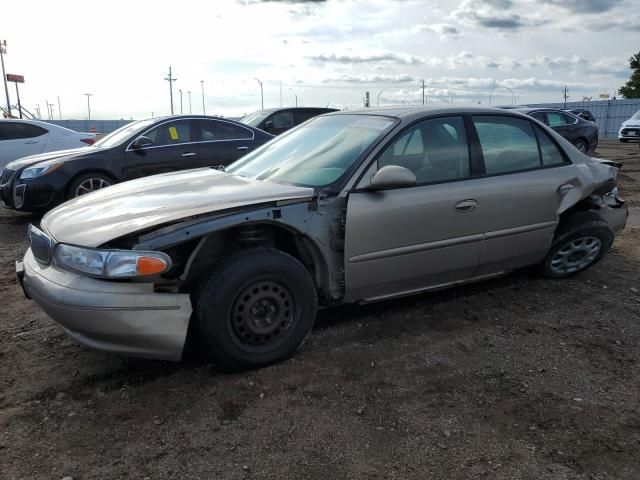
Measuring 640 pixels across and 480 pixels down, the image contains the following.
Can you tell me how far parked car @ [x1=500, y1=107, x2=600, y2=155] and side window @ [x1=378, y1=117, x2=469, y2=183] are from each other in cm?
1210

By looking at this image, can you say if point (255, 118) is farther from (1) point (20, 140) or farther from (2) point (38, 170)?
(2) point (38, 170)

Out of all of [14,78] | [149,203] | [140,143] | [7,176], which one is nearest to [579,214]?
[149,203]

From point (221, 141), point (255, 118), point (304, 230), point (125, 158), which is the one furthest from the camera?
point (255, 118)

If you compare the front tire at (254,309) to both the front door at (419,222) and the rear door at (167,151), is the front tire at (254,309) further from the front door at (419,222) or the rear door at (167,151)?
the rear door at (167,151)

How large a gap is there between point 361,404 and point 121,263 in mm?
1469

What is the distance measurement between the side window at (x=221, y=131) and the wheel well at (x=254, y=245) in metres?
5.42

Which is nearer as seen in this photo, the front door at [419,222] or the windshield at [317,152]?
the front door at [419,222]

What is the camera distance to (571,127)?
1498cm

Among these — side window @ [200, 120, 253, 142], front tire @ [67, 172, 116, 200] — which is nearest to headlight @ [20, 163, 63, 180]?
front tire @ [67, 172, 116, 200]

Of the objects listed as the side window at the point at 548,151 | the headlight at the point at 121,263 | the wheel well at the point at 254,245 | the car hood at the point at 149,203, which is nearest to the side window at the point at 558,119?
the side window at the point at 548,151

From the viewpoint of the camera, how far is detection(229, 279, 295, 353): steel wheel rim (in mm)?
3043

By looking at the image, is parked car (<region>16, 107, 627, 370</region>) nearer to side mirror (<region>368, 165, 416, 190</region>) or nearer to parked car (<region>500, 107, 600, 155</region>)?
side mirror (<region>368, 165, 416, 190</region>)

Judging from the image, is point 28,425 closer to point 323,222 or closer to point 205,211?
point 205,211

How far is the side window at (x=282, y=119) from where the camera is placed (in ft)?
38.4
